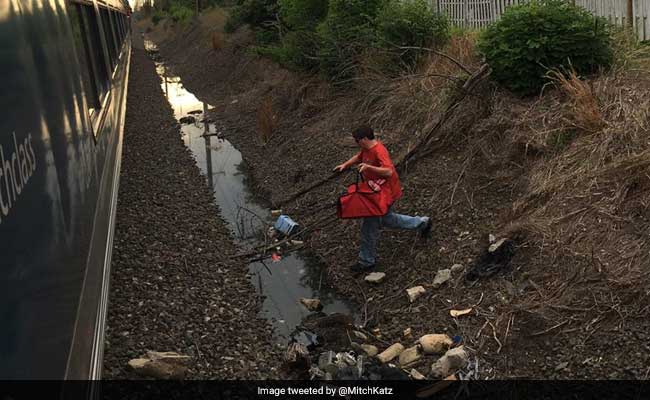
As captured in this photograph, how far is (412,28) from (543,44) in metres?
3.49

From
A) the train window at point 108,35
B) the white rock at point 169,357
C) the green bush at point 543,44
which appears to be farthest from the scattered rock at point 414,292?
the train window at point 108,35

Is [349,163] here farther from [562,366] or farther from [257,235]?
[562,366]

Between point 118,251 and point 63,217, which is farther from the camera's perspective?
point 118,251

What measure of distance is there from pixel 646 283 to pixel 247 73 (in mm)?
16744

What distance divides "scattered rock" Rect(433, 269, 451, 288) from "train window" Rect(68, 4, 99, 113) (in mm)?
3368

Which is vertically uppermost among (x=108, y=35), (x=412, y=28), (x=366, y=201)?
(x=108, y=35)

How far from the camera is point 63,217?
2.97 meters

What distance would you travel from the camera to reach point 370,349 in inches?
A: 217

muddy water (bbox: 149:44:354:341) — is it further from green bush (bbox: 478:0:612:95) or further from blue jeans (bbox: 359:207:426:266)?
green bush (bbox: 478:0:612:95)

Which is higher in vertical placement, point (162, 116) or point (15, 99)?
point (15, 99)

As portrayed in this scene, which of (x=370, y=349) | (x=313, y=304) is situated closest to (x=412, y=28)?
(x=313, y=304)

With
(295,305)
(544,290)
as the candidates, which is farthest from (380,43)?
(544,290)

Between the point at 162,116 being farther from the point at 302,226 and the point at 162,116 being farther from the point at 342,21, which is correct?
the point at 302,226

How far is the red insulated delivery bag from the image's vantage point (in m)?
6.16
